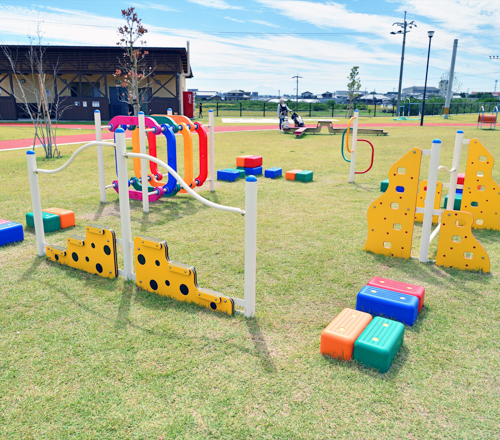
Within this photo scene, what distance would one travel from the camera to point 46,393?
2.78 m

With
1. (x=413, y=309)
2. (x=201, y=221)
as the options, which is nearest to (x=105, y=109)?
(x=201, y=221)

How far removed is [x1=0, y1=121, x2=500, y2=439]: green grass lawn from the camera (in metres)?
2.54

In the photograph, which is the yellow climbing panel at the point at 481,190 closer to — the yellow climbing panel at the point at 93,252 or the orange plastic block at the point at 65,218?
the yellow climbing panel at the point at 93,252

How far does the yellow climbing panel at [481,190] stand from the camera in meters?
6.00

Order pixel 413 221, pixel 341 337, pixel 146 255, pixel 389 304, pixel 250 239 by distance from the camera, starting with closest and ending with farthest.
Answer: pixel 341 337 → pixel 250 239 → pixel 389 304 → pixel 146 255 → pixel 413 221

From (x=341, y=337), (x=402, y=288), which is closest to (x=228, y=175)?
(x=402, y=288)

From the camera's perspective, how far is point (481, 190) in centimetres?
626

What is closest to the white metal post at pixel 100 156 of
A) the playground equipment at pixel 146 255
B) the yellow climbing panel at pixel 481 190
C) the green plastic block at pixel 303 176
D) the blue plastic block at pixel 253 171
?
the playground equipment at pixel 146 255

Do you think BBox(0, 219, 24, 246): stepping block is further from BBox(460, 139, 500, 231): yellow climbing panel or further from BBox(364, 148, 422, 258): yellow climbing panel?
BBox(460, 139, 500, 231): yellow climbing panel

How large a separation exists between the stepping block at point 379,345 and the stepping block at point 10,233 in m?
4.85

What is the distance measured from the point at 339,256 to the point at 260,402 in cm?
289

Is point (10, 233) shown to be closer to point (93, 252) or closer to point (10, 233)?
point (10, 233)

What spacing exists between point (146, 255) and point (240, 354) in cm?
154

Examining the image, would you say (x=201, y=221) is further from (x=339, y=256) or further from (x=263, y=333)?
(x=263, y=333)
